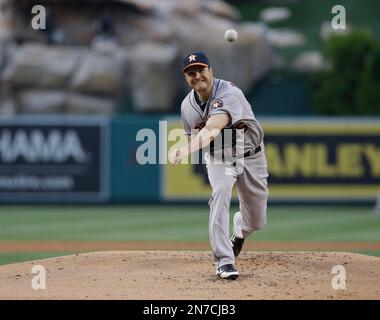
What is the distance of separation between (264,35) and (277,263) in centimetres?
1344

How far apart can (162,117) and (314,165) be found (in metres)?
2.77

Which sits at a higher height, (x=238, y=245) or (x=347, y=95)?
(x=347, y=95)

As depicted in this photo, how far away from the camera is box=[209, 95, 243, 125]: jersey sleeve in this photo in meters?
6.73

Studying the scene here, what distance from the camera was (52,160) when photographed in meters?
15.2

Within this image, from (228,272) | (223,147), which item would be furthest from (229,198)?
(228,272)

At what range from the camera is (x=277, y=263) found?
7598 millimetres

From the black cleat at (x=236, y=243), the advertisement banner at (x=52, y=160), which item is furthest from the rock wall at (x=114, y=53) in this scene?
the black cleat at (x=236, y=243)

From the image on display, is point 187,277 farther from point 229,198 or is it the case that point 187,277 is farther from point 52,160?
point 52,160

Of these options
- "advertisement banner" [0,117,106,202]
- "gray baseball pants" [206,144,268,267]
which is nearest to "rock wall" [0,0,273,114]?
"advertisement banner" [0,117,106,202]

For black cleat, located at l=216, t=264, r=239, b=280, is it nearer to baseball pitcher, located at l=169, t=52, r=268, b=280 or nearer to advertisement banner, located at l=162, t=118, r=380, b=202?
baseball pitcher, located at l=169, t=52, r=268, b=280
